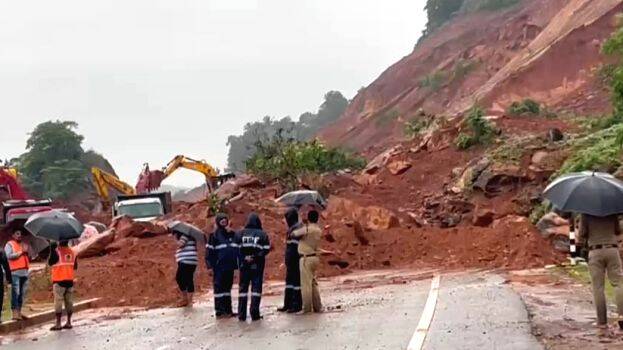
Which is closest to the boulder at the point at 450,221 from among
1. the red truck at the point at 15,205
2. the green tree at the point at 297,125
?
the red truck at the point at 15,205

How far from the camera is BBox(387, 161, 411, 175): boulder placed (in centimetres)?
4634

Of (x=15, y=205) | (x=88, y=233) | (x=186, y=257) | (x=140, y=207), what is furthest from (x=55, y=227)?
(x=15, y=205)

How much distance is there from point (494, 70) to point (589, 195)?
7414cm

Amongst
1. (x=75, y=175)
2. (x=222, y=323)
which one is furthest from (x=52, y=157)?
(x=222, y=323)

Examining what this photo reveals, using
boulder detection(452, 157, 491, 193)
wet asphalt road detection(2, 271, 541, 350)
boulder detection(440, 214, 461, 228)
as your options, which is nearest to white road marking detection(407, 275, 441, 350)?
wet asphalt road detection(2, 271, 541, 350)

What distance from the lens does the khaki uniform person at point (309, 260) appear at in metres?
15.9

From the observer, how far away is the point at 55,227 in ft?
56.2

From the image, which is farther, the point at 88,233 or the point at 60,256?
the point at 88,233

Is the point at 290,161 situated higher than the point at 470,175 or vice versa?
the point at 290,161

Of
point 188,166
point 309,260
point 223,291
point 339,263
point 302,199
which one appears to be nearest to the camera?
point 309,260

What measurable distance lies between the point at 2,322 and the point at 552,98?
53.1 metres

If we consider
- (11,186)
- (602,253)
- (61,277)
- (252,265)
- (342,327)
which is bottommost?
(342,327)

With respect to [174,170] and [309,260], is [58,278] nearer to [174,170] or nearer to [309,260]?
[309,260]

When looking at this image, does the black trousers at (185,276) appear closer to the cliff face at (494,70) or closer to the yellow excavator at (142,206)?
the yellow excavator at (142,206)
